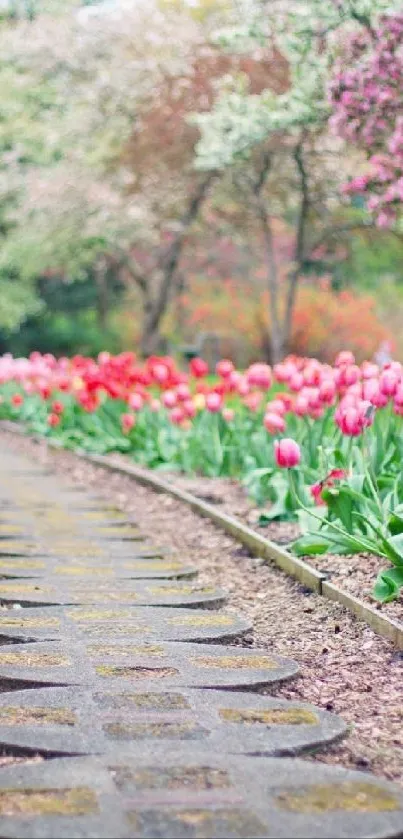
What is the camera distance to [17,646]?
462cm

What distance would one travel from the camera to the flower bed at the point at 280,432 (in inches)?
233

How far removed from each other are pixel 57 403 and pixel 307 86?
5091 millimetres

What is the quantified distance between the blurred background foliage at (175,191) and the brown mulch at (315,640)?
10.00 m

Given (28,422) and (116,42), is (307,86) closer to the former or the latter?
(28,422)

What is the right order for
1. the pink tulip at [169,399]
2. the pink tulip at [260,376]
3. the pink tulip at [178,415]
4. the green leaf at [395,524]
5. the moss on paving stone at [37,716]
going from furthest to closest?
the pink tulip at [178,415] < the pink tulip at [169,399] < the pink tulip at [260,376] < the green leaf at [395,524] < the moss on paving stone at [37,716]

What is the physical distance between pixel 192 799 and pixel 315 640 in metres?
1.98

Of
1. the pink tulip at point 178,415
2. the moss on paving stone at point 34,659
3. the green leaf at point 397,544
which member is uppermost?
the green leaf at point 397,544

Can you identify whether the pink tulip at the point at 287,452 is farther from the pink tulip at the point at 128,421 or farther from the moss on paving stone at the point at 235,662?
the pink tulip at the point at 128,421

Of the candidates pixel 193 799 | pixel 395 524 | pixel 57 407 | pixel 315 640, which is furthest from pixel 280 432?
pixel 57 407

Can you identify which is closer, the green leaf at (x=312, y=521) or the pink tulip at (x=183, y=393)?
the green leaf at (x=312, y=521)

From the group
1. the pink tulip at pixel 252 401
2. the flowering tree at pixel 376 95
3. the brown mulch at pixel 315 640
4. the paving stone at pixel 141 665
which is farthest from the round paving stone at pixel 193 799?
the flowering tree at pixel 376 95

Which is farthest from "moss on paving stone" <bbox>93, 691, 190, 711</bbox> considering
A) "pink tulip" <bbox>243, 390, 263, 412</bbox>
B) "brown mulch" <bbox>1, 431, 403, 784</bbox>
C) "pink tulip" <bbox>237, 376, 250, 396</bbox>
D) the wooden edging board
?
"pink tulip" <bbox>243, 390, 263, 412</bbox>

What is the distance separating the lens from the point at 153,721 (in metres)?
3.69

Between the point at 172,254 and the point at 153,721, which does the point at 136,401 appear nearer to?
the point at 153,721
